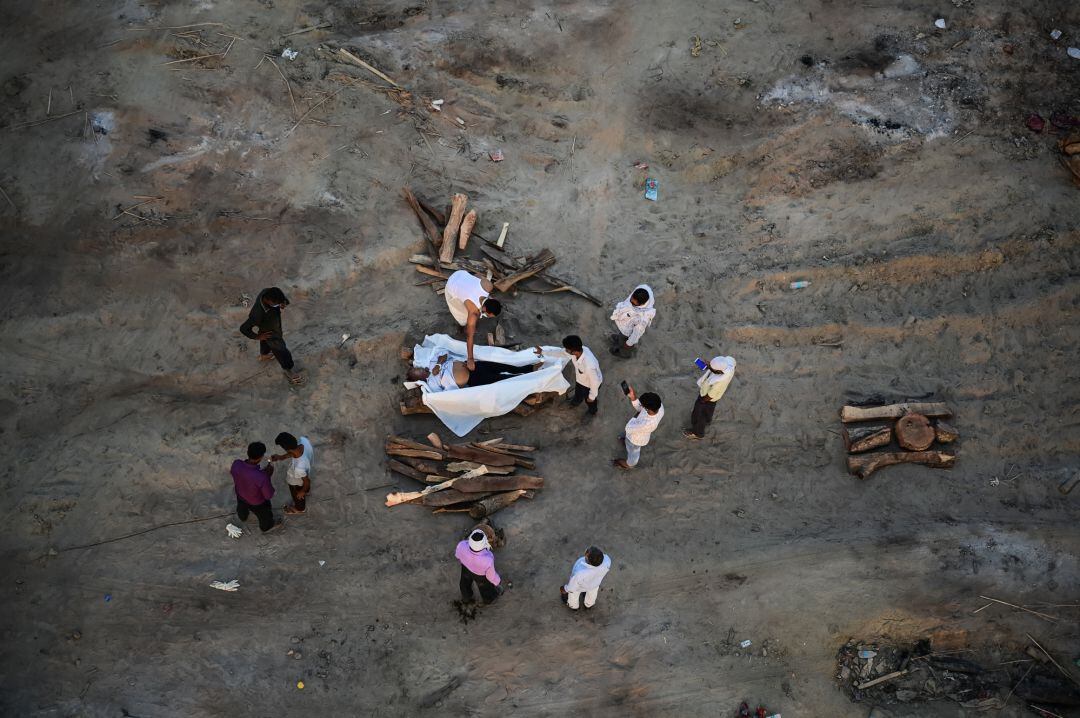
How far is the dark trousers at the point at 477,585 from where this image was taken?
28.5 feet

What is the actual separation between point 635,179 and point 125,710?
32.5ft

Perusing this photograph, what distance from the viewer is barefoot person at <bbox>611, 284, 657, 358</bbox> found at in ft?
33.2

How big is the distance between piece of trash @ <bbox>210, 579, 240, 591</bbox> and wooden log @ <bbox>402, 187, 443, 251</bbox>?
5.30 metres

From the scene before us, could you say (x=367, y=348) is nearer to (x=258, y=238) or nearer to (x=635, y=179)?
(x=258, y=238)

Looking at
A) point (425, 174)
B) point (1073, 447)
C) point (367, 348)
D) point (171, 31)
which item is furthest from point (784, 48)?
point (171, 31)

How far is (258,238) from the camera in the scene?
38.2ft

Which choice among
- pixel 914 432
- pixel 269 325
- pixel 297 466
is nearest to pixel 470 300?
pixel 269 325

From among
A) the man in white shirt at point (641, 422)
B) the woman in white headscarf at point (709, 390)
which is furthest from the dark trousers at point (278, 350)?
the woman in white headscarf at point (709, 390)

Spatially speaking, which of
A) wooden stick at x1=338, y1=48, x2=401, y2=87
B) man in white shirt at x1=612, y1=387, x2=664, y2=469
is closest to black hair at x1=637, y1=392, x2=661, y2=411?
man in white shirt at x1=612, y1=387, x2=664, y2=469

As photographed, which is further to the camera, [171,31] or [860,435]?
[171,31]

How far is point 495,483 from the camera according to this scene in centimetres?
992

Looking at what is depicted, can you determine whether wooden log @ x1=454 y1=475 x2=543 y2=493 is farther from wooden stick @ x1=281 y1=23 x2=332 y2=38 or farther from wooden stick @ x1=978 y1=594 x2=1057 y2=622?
wooden stick @ x1=281 y1=23 x2=332 y2=38

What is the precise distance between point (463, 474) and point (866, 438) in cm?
531

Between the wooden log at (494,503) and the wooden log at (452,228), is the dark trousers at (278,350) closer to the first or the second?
the wooden log at (452,228)
